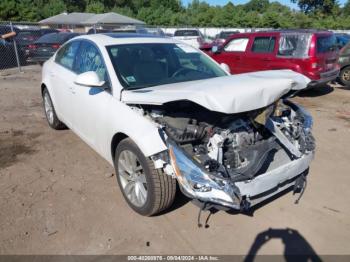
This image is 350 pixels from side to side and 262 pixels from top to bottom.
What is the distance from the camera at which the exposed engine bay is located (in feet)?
9.11

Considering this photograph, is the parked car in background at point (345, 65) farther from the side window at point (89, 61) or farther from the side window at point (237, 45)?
the side window at point (89, 61)

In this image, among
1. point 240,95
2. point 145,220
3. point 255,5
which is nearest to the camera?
point 240,95

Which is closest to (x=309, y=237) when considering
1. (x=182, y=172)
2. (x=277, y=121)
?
(x=277, y=121)

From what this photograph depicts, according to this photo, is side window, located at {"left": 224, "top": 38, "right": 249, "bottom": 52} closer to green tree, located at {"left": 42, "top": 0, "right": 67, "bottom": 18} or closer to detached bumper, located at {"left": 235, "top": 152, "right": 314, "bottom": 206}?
detached bumper, located at {"left": 235, "top": 152, "right": 314, "bottom": 206}

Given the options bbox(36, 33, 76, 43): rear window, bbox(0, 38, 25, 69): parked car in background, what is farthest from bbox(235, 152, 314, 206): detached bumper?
bbox(0, 38, 25, 69): parked car in background

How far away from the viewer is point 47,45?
13883mm

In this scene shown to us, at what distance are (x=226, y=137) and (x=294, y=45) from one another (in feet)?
20.6

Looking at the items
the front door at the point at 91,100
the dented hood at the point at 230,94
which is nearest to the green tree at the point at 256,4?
the front door at the point at 91,100

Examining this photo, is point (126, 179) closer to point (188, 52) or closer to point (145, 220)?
point (145, 220)

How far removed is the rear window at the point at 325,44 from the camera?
26.3 ft

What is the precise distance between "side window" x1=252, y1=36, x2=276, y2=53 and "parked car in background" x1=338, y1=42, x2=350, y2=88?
2.67 meters

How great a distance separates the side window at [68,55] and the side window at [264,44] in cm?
568

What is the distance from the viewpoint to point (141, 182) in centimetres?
313

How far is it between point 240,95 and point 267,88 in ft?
1.06
